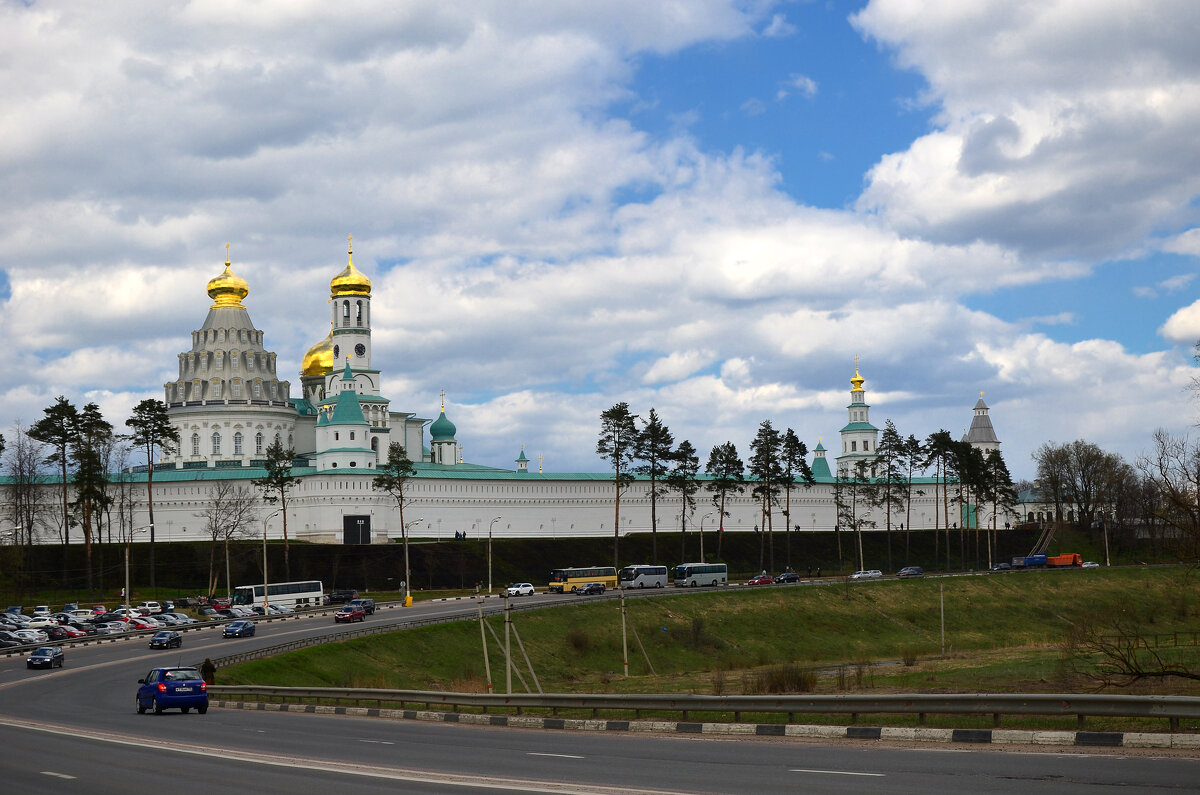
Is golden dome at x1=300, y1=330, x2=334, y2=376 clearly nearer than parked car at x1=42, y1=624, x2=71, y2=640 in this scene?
No

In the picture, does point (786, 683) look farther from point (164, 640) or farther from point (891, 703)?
point (164, 640)

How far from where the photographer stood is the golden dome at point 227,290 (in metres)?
123

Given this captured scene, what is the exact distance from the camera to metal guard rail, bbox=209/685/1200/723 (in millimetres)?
17047

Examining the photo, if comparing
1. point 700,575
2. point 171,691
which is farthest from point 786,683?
point 700,575

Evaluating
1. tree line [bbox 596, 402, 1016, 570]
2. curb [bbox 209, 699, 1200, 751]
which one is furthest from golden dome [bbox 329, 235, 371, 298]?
curb [bbox 209, 699, 1200, 751]

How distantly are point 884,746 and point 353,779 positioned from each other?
7389 mm

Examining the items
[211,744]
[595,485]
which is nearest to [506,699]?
[211,744]

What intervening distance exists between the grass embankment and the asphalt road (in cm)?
942

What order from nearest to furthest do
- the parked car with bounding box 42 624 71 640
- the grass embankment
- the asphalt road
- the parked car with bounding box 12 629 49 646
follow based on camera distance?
the asphalt road < the grass embankment < the parked car with bounding box 12 629 49 646 < the parked car with bounding box 42 624 71 640

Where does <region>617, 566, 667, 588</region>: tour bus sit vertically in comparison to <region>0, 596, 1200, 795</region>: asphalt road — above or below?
below

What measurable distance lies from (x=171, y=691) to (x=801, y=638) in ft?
147

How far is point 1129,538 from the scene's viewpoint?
118 metres

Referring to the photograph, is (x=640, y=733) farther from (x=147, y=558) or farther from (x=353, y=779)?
(x=147, y=558)

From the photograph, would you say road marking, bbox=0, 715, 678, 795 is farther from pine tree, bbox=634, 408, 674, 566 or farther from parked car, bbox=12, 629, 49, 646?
pine tree, bbox=634, 408, 674, 566
